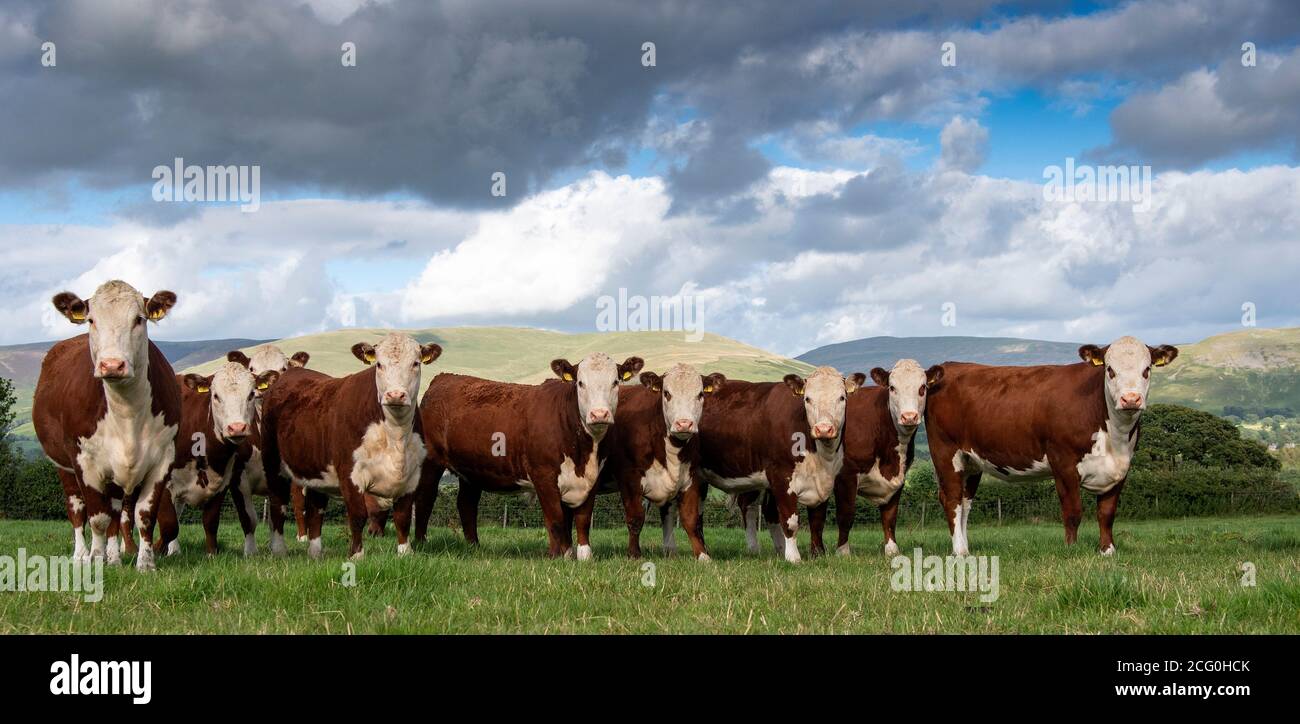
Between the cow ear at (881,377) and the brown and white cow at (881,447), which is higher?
the cow ear at (881,377)

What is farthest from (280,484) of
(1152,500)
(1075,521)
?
(1152,500)

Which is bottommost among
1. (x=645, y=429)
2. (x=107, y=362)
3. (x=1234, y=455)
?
(x=1234, y=455)

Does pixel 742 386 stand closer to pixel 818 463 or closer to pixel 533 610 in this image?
pixel 818 463

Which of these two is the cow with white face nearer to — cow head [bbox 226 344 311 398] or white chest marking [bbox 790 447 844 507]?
white chest marking [bbox 790 447 844 507]

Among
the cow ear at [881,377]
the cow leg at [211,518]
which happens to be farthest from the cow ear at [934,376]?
the cow leg at [211,518]

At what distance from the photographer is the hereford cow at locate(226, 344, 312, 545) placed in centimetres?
1438

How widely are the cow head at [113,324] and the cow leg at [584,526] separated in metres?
5.43

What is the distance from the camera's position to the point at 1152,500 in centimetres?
3794

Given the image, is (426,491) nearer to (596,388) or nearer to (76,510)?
(596,388)

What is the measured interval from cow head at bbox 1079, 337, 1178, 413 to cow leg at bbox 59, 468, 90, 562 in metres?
12.3

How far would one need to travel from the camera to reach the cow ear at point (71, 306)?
10484 mm

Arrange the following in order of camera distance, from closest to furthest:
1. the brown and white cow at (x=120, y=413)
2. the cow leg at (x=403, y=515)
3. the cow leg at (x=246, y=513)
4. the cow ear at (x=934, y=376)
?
1. the brown and white cow at (x=120, y=413)
2. the cow leg at (x=403, y=515)
3. the cow leg at (x=246, y=513)
4. the cow ear at (x=934, y=376)

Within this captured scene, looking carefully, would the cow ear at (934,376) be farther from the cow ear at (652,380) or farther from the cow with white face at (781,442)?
the cow ear at (652,380)
